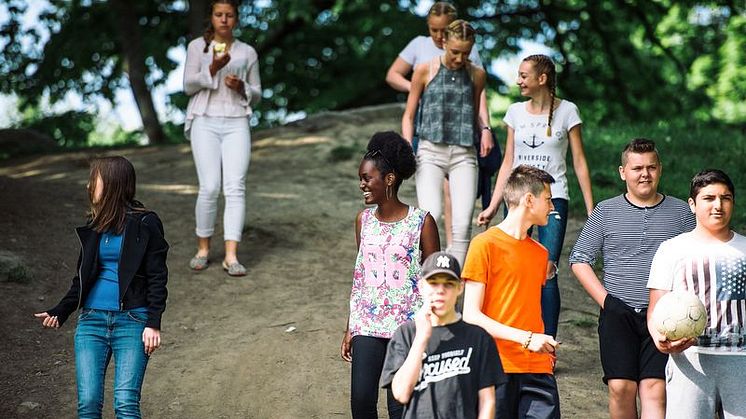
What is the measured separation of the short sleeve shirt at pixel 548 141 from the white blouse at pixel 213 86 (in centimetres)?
295

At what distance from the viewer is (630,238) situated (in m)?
5.52

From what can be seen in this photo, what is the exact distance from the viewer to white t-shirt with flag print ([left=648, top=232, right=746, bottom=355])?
4906mm

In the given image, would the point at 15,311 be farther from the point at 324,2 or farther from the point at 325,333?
A: the point at 324,2

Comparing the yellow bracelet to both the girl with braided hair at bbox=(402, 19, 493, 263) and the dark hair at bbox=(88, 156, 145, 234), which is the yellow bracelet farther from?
the girl with braided hair at bbox=(402, 19, 493, 263)

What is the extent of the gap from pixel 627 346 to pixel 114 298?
2.69m

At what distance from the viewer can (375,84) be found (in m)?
20.2

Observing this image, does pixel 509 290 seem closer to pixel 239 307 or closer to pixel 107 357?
pixel 107 357

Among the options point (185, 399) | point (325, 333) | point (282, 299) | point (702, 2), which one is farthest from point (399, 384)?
point (702, 2)

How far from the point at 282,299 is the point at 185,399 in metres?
2.03

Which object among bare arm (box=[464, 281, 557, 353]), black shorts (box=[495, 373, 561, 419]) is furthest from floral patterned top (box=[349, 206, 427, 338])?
black shorts (box=[495, 373, 561, 419])

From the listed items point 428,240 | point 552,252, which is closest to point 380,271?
point 428,240

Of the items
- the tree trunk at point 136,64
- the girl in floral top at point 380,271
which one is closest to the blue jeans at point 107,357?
the girl in floral top at point 380,271

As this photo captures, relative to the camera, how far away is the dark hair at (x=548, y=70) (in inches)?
261

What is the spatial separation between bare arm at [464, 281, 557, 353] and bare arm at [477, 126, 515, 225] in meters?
1.68
